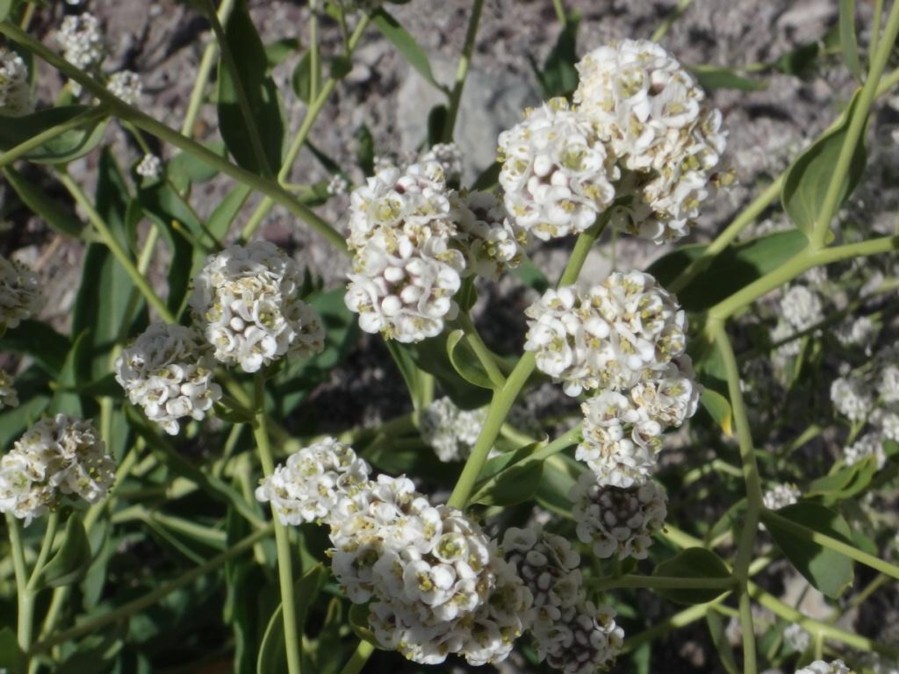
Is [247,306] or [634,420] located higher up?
[247,306]

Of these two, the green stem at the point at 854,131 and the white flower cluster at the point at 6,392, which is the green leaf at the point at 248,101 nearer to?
the white flower cluster at the point at 6,392

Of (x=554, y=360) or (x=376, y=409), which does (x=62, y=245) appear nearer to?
(x=376, y=409)

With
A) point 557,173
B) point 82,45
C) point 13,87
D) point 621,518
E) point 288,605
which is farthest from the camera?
point 82,45

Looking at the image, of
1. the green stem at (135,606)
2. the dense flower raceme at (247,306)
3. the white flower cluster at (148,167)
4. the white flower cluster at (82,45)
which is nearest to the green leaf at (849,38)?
the dense flower raceme at (247,306)

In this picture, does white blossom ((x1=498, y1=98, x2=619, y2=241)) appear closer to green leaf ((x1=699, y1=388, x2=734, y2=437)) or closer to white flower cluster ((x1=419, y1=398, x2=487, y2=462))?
green leaf ((x1=699, y1=388, x2=734, y2=437))

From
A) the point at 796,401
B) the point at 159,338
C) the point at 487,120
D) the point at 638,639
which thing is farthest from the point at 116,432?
the point at 796,401

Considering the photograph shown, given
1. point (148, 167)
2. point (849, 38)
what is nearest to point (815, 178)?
point (849, 38)

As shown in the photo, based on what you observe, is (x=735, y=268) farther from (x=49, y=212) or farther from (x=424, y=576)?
(x=49, y=212)
